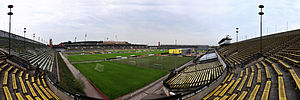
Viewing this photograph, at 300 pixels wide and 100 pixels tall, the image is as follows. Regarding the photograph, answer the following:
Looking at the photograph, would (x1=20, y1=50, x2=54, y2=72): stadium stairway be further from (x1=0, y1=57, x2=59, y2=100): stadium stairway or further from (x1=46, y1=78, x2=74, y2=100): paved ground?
(x1=46, y1=78, x2=74, y2=100): paved ground

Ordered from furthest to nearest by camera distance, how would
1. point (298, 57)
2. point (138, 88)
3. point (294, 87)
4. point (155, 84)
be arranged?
point (155, 84), point (138, 88), point (298, 57), point (294, 87)

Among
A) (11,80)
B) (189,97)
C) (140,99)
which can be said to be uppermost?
(11,80)

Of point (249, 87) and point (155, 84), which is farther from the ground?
point (249, 87)

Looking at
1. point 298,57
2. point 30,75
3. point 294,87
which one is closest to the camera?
point 294,87

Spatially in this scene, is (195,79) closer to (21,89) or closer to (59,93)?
(59,93)

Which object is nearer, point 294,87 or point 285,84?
point 294,87

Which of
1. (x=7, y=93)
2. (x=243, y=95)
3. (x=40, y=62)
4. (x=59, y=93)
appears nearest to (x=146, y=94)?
(x=59, y=93)

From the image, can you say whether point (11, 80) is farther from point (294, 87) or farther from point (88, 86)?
point (294, 87)

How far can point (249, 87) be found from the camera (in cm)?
760

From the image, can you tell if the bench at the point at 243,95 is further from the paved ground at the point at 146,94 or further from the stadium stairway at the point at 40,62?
the stadium stairway at the point at 40,62

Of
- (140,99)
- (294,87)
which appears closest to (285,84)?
(294,87)

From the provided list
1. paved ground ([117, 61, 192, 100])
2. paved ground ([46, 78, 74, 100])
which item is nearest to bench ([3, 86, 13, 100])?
paved ground ([46, 78, 74, 100])

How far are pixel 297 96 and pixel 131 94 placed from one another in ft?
43.9

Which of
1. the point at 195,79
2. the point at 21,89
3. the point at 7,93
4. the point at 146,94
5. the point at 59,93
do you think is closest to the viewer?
the point at 7,93
